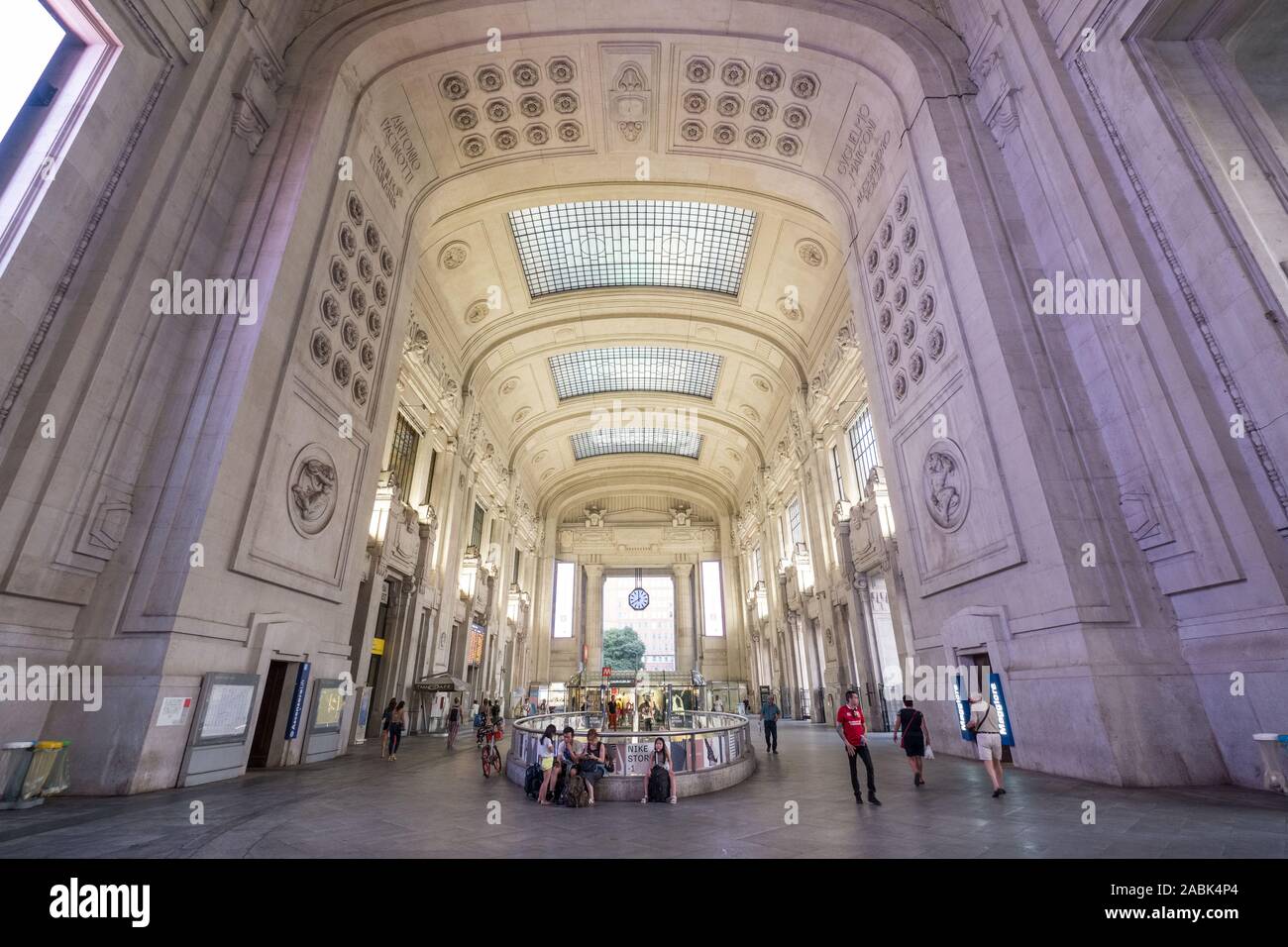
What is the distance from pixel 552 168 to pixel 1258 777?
20.0 meters

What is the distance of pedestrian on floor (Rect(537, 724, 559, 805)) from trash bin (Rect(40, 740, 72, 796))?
18.8 feet

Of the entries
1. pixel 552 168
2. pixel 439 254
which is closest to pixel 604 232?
pixel 552 168

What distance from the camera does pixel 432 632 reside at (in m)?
19.7

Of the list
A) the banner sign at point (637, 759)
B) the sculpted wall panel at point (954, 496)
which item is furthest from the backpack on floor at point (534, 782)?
the sculpted wall panel at point (954, 496)

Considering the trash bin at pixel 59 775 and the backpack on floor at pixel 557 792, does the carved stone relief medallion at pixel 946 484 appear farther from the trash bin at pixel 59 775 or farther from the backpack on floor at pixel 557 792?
the trash bin at pixel 59 775

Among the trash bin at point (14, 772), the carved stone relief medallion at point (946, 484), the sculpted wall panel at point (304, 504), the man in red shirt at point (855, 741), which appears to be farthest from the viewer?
the carved stone relief medallion at point (946, 484)

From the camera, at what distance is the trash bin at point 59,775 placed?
657cm

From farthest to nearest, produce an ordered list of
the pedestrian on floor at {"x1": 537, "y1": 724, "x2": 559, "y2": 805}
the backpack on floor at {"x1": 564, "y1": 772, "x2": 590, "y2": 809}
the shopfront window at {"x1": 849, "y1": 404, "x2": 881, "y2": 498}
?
the shopfront window at {"x1": 849, "y1": 404, "x2": 881, "y2": 498} → the pedestrian on floor at {"x1": 537, "y1": 724, "x2": 559, "y2": 805} → the backpack on floor at {"x1": 564, "y1": 772, "x2": 590, "y2": 809}

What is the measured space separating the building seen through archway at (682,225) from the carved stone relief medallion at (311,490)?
83 mm

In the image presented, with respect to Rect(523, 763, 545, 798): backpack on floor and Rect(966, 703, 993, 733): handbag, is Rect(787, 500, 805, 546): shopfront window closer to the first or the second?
Rect(966, 703, 993, 733): handbag

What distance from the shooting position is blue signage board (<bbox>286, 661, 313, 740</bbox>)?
1012 centimetres

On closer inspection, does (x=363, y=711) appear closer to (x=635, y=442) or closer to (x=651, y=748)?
(x=651, y=748)

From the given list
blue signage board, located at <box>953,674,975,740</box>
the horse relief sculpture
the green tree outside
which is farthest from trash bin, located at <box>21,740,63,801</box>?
the green tree outside

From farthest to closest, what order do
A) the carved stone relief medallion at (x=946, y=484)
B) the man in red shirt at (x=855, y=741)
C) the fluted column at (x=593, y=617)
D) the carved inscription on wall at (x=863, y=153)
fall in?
the fluted column at (x=593, y=617) < the carved inscription on wall at (x=863, y=153) < the carved stone relief medallion at (x=946, y=484) < the man in red shirt at (x=855, y=741)
